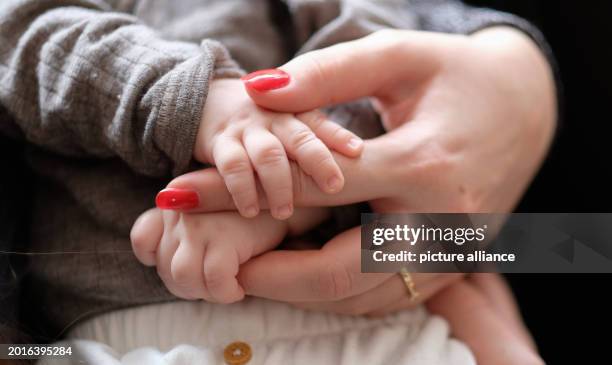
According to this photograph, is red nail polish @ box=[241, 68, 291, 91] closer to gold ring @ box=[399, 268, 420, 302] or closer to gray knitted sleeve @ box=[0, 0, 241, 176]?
gray knitted sleeve @ box=[0, 0, 241, 176]

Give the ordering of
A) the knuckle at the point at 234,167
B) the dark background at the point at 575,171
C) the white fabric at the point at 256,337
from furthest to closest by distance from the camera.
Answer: the dark background at the point at 575,171 → the white fabric at the point at 256,337 → the knuckle at the point at 234,167

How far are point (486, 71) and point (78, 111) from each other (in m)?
0.53

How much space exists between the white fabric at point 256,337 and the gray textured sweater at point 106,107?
0.03 m

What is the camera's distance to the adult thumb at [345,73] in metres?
0.57

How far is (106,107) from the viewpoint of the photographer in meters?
0.60

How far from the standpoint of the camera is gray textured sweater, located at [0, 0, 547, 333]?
0.58 metres

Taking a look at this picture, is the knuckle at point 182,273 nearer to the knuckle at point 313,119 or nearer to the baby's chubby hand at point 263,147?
the baby's chubby hand at point 263,147

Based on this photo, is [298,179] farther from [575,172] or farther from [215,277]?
[575,172]

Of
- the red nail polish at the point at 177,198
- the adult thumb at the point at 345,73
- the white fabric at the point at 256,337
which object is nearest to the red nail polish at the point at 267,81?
the adult thumb at the point at 345,73

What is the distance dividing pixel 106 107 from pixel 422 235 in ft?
1.29

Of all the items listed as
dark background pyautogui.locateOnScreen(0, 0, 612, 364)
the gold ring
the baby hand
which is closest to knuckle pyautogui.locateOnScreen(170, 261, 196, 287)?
the baby hand

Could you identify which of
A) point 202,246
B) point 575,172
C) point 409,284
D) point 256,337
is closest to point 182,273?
point 202,246

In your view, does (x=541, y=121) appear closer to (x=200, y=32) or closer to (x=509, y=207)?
(x=509, y=207)

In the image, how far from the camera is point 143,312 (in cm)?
65
